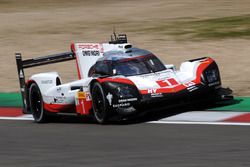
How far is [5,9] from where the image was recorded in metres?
38.8

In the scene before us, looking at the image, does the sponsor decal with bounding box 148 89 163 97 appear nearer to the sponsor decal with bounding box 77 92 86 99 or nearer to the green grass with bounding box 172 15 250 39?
the sponsor decal with bounding box 77 92 86 99

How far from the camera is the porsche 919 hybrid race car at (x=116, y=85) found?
1359 cm

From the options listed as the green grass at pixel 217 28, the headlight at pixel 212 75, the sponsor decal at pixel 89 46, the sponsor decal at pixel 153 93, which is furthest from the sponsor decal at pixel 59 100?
the green grass at pixel 217 28

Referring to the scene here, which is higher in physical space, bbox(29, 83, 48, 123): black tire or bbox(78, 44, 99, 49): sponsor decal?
bbox(78, 44, 99, 49): sponsor decal

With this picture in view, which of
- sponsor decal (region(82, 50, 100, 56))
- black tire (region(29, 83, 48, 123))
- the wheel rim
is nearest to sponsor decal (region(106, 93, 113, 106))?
black tire (region(29, 83, 48, 123))

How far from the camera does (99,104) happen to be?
13.8 meters

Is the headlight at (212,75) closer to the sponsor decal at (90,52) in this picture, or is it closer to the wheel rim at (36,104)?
the sponsor decal at (90,52)

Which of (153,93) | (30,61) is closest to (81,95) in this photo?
(153,93)

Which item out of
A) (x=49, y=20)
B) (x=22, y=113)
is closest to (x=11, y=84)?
(x=22, y=113)

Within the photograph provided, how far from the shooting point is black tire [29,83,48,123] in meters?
15.1

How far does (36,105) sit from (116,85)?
2270 mm
